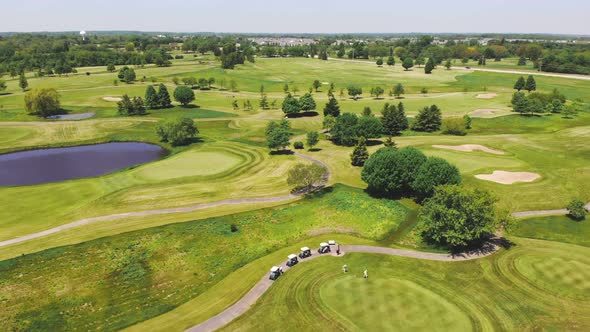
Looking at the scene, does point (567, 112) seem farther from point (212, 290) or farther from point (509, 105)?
point (212, 290)

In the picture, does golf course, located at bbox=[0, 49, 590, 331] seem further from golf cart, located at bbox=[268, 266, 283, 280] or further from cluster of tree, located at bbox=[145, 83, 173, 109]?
cluster of tree, located at bbox=[145, 83, 173, 109]

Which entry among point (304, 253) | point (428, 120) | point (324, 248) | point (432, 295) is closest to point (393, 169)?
point (324, 248)

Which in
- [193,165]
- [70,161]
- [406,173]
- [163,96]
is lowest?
[70,161]

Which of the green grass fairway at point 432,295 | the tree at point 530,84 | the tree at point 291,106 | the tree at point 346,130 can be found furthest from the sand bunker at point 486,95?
the green grass fairway at point 432,295

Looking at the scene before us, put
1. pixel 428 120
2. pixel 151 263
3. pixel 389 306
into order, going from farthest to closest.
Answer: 1. pixel 428 120
2. pixel 151 263
3. pixel 389 306

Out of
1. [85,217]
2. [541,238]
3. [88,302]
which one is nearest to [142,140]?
[85,217]

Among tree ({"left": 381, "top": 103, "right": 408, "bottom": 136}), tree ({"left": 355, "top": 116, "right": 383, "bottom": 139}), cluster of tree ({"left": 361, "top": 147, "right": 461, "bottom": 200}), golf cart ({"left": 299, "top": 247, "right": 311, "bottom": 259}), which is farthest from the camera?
tree ({"left": 381, "top": 103, "right": 408, "bottom": 136})

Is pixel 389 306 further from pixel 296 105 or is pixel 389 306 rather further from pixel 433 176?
pixel 296 105

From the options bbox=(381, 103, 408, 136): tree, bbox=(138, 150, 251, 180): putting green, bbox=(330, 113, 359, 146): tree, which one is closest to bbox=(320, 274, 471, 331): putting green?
bbox=(138, 150, 251, 180): putting green
